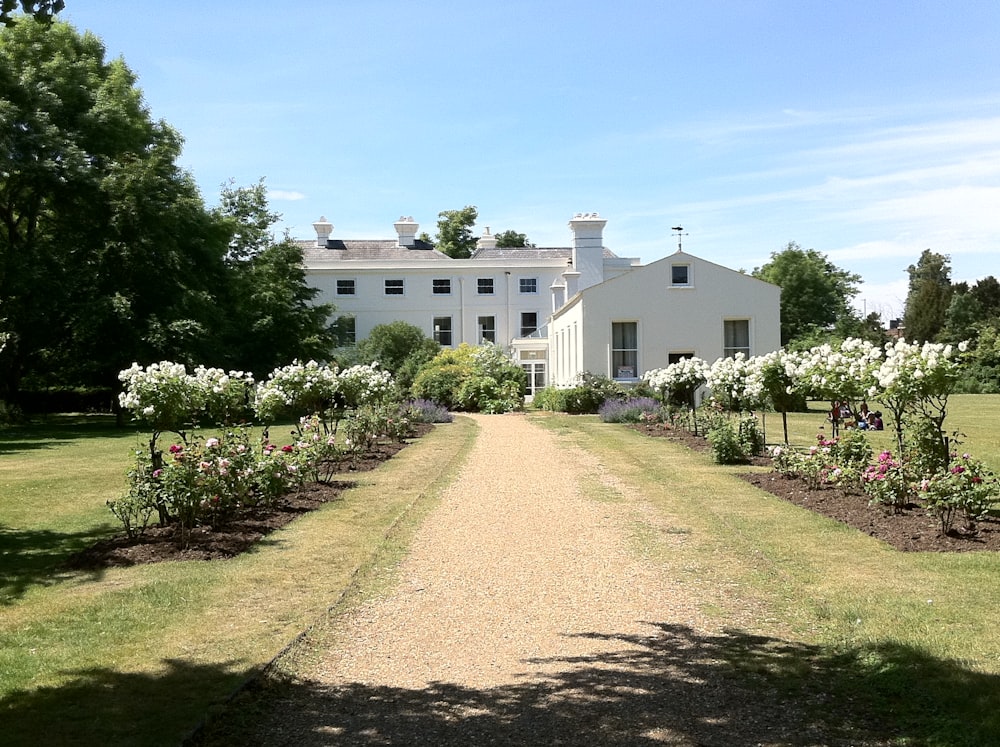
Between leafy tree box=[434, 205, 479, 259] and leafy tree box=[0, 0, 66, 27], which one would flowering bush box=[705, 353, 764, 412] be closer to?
leafy tree box=[0, 0, 66, 27]

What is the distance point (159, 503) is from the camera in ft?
31.0

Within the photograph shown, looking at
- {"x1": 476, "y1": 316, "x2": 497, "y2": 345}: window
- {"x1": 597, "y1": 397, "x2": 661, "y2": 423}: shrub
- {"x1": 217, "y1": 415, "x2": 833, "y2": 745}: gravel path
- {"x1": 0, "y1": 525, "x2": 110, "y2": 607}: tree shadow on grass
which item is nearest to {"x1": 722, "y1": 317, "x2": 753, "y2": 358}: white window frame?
{"x1": 597, "y1": 397, "x2": 661, "y2": 423}: shrub

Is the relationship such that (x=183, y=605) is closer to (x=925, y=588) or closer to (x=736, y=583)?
(x=736, y=583)

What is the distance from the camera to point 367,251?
52188mm

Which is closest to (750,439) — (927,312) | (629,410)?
(629,410)

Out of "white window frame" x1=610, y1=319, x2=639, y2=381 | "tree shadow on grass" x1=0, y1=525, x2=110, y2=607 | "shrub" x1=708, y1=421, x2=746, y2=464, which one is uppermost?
"white window frame" x1=610, y1=319, x2=639, y2=381

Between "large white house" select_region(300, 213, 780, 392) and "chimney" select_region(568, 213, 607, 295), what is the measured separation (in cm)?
5

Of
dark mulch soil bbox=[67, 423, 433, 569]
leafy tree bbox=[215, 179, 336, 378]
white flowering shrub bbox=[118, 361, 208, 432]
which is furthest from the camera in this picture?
leafy tree bbox=[215, 179, 336, 378]

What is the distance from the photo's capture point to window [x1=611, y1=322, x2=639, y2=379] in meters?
32.4

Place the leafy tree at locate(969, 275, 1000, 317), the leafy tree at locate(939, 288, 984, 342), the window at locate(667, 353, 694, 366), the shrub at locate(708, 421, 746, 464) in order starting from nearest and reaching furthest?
the shrub at locate(708, 421, 746, 464) → the window at locate(667, 353, 694, 366) → the leafy tree at locate(939, 288, 984, 342) → the leafy tree at locate(969, 275, 1000, 317)

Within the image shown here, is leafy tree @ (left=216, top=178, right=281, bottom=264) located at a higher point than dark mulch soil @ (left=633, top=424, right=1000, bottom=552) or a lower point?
higher

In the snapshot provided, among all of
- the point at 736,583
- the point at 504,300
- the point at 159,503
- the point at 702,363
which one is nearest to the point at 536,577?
the point at 736,583

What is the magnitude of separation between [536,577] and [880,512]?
14.8ft

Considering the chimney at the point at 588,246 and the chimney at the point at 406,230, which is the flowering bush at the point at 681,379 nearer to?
the chimney at the point at 588,246
